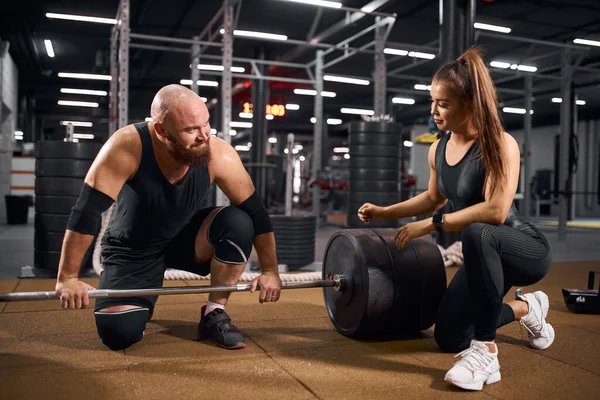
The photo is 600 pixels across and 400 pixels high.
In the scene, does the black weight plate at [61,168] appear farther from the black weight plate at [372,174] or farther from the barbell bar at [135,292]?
the black weight plate at [372,174]

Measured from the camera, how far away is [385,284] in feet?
5.92

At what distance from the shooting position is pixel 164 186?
5.61 ft

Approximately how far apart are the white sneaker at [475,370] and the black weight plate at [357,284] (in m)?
0.37

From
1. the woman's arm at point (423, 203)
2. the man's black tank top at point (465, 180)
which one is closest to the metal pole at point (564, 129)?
the woman's arm at point (423, 203)

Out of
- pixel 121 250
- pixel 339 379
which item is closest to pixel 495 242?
pixel 339 379

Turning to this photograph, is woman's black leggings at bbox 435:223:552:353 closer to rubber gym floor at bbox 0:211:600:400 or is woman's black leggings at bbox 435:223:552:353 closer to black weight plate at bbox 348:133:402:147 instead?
rubber gym floor at bbox 0:211:600:400

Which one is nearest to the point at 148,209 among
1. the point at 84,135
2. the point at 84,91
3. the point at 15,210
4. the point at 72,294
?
the point at 72,294

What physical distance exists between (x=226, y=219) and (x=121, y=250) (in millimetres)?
364

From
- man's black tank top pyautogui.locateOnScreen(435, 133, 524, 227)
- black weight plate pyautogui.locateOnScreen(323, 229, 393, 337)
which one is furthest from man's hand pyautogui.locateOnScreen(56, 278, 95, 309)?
man's black tank top pyautogui.locateOnScreen(435, 133, 524, 227)

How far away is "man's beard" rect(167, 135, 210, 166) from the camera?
1.59 meters

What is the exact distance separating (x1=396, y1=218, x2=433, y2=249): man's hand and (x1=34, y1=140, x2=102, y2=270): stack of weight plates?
2207 mm

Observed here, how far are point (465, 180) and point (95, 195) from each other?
1043mm

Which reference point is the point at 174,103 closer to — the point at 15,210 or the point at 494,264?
the point at 494,264

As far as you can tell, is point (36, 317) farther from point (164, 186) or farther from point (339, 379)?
point (339, 379)
